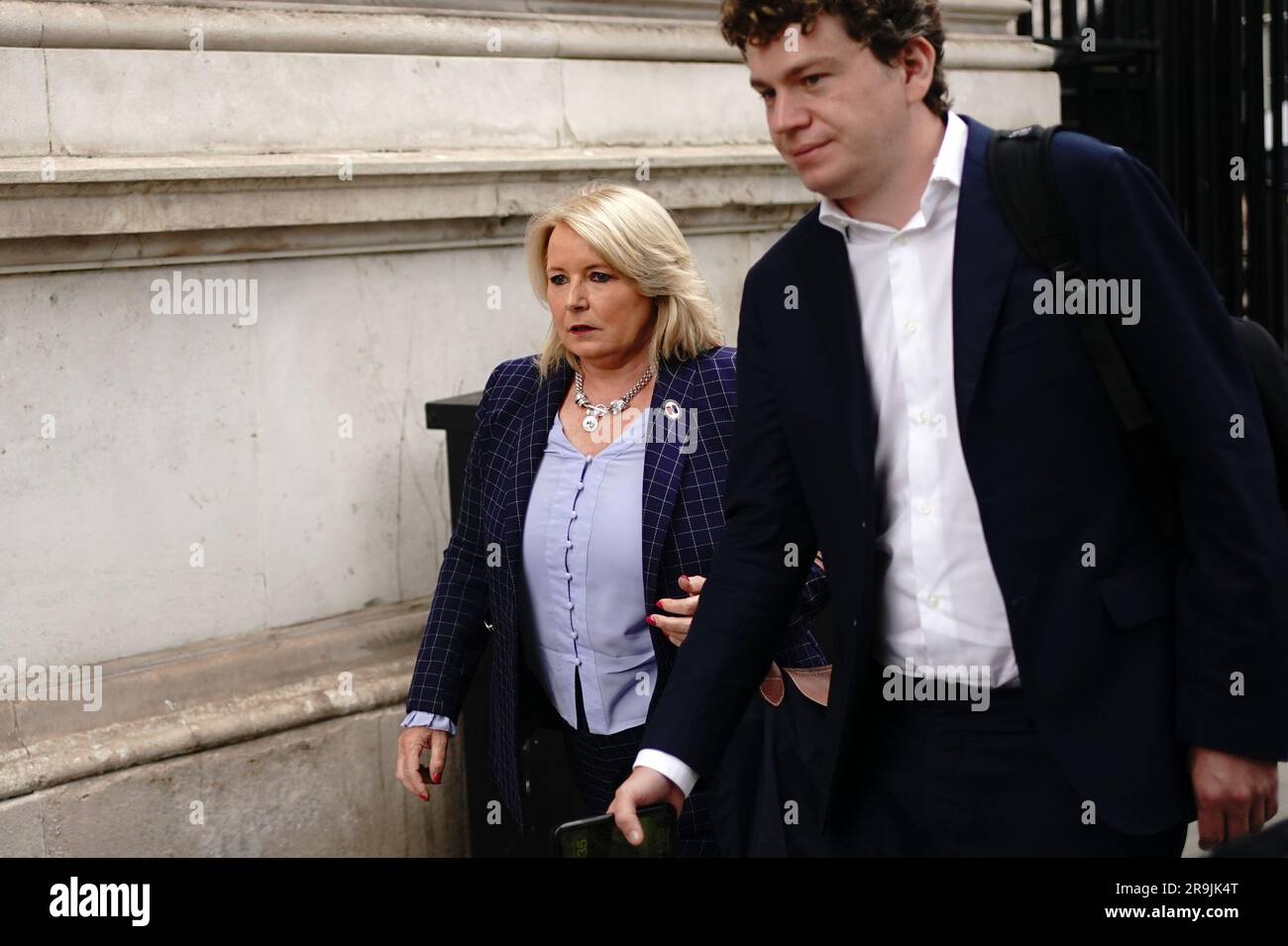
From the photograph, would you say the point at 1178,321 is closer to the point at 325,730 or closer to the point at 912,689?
the point at 912,689

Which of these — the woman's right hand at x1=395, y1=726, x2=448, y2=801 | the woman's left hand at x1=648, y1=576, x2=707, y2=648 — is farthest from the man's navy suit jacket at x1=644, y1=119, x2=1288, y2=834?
the woman's right hand at x1=395, y1=726, x2=448, y2=801

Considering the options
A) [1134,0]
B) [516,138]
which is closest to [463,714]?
[516,138]

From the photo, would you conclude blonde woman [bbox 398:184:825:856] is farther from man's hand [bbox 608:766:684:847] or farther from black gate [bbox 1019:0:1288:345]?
black gate [bbox 1019:0:1288:345]

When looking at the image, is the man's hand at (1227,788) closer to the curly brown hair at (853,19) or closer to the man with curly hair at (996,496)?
the man with curly hair at (996,496)

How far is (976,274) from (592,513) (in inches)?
56.2

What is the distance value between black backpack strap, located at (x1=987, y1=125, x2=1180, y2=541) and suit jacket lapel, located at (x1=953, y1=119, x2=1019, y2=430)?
23mm

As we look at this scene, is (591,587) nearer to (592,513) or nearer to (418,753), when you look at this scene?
(592,513)

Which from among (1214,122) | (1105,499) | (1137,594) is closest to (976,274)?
(1105,499)

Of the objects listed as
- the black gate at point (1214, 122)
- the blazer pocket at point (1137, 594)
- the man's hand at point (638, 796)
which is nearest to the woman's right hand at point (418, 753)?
the man's hand at point (638, 796)

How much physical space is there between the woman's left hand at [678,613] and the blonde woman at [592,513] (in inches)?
0.9

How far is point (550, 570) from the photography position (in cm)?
362

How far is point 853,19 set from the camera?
2.37 meters

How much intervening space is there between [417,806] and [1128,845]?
9.79 feet

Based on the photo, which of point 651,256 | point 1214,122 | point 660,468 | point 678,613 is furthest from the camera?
point 1214,122
